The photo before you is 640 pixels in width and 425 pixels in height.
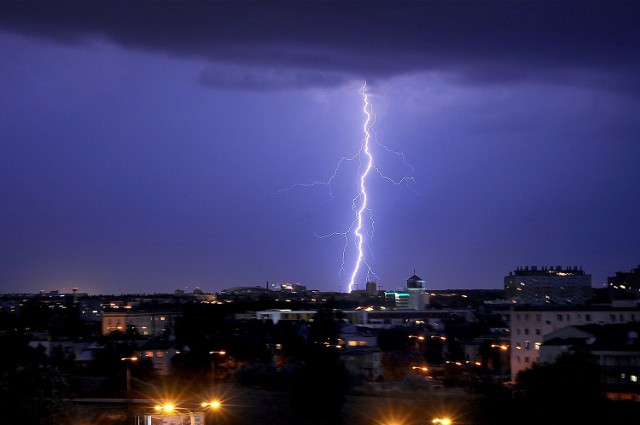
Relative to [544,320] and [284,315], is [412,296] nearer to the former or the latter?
[284,315]

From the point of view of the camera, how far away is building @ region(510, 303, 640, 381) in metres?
48.1

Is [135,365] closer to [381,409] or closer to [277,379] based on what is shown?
[277,379]

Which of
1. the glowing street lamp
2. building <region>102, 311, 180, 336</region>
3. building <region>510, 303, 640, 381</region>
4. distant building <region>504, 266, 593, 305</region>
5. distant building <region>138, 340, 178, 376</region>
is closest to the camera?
the glowing street lamp

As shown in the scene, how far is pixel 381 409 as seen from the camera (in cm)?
2955

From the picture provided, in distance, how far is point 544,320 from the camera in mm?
49188

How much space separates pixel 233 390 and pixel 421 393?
6172 millimetres

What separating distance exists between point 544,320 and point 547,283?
12153 cm

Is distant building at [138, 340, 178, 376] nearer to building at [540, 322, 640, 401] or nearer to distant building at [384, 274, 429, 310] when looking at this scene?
building at [540, 322, 640, 401]

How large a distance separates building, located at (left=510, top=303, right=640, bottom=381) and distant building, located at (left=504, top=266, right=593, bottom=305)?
109784 mm

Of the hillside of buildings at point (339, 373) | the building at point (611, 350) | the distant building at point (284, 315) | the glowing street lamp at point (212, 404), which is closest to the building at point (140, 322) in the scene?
the distant building at point (284, 315)

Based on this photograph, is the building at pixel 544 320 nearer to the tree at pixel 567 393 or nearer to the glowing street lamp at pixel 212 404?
the tree at pixel 567 393

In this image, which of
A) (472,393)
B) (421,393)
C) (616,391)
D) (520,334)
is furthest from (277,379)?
(520,334)

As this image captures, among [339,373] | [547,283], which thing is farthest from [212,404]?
[547,283]

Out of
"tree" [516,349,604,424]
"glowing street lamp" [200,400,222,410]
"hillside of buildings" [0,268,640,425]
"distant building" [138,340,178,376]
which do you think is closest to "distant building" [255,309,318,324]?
"hillside of buildings" [0,268,640,425]
